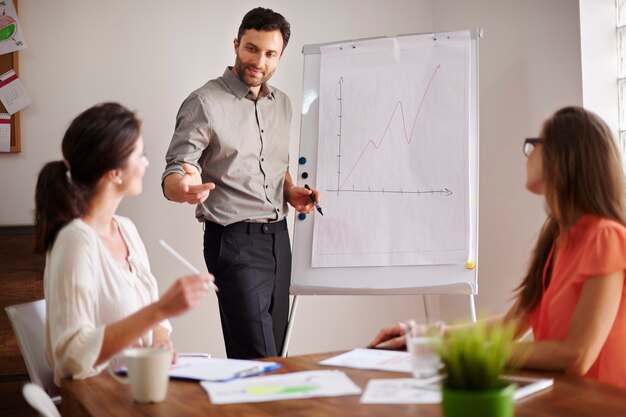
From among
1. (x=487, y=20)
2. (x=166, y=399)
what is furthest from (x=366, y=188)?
(x=166, y=399)

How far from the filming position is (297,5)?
3869 millimetres

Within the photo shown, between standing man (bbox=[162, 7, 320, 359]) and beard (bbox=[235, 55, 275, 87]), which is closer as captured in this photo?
standing man (bbox=[162, 7, 320, 359])

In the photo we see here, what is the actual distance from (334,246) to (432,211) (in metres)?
0.40

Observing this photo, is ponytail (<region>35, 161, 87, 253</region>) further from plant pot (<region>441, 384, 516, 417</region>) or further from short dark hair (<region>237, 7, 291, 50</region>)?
short dark hair (<region>237, 7, 291, 50</region>)

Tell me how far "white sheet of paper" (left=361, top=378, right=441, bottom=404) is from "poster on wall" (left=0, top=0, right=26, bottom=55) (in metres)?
2.41

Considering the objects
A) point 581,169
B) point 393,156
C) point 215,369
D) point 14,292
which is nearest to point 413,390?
point 215,369

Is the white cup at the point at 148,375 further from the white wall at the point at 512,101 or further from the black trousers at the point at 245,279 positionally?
the white wall at the point at 512,101

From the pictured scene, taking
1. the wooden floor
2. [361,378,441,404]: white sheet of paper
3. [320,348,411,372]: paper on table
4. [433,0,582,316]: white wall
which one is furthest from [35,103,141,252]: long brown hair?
[433,0,582,316]: white wall

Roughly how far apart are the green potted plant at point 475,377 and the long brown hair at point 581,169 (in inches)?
29.9

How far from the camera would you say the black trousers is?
2752 mm

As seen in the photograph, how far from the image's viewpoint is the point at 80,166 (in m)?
1.71

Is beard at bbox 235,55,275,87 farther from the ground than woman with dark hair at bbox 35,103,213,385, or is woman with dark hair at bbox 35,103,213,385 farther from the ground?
beard at bbox 235,55,275,87

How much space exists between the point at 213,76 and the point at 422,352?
2525mm

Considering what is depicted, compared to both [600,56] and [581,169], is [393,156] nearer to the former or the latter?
[600,56]
